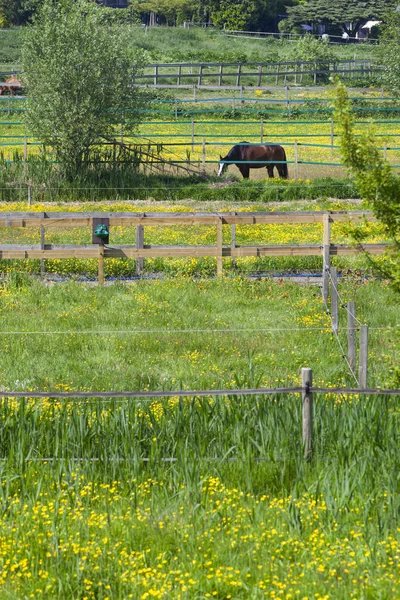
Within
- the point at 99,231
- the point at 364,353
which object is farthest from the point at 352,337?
the point at 99,231

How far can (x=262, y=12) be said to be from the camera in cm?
10488

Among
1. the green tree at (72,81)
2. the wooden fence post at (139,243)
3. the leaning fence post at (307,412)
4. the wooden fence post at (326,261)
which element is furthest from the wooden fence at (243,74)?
the leaning fence post at (307,412)

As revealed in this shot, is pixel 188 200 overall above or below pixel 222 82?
below

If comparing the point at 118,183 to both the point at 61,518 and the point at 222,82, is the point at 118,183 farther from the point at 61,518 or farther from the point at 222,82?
the point at 222,82

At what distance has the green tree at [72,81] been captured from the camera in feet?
103

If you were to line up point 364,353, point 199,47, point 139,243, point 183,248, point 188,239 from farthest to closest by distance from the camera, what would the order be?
1. point 199,47
2. point 188,239
3. point 139,243
4. point 183,248
5. point 364,353

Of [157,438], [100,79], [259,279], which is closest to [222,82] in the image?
[100,79]

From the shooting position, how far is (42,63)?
31.8 m

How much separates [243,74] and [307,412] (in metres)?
57.3

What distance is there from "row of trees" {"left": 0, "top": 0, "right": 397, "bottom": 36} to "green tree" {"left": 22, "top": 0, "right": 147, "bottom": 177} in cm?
6961

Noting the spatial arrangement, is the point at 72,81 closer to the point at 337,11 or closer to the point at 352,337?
the point at 352,337

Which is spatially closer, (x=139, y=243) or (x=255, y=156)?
(x=139, y=243)

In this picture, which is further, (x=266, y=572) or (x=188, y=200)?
(x=188, y=200)

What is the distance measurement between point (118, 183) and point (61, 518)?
80.5 feet
